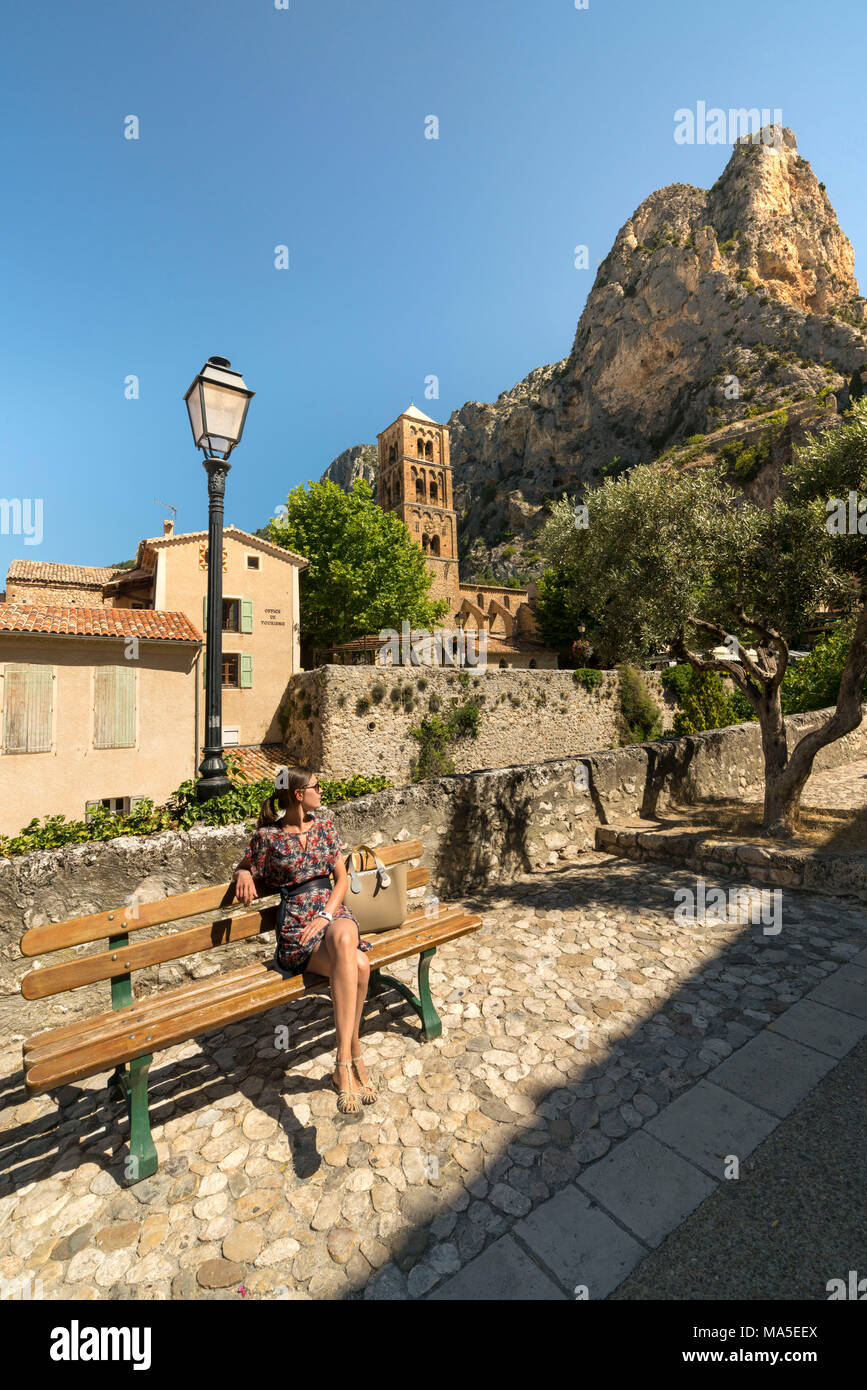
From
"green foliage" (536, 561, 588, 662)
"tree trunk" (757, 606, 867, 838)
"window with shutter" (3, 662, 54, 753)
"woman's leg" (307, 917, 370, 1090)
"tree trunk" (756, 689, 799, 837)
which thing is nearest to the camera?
"woman's leg" (307, 917, 370, 1090)

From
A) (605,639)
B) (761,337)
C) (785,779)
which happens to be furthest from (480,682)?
(761,337)

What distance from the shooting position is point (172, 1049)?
3.75 meters

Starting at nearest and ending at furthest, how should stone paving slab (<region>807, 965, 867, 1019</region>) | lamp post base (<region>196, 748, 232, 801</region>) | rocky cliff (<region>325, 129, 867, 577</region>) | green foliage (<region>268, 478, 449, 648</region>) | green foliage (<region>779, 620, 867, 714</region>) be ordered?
stone paving slab (<region>807, 965, 867, 1019</region>) → lamp post base (<region>196, 748, 232, 801</region>) → green foliage (<region>779, 620, 867, 714</region>) → green foliage (<region>268, 478, 449, 648</region>) → rocky cliff (<region>325, 129, 867, 577</region>)

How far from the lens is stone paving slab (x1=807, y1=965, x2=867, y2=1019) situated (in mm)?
3834

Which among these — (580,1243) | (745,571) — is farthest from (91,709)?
(580,1243)

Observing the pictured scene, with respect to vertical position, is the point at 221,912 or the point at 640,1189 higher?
the point at 221,912

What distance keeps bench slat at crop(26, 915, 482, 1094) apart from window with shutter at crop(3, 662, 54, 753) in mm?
11353

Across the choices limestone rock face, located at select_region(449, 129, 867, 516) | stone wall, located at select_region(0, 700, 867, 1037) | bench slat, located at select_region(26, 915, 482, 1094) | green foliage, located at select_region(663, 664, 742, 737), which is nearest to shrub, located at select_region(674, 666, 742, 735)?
green foliage, located at select_region(663, 664, 742, 737)

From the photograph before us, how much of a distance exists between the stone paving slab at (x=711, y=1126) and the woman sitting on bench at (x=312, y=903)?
1.58m

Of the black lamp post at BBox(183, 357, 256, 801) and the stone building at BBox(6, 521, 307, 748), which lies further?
the stone building at BBox(6, 521, 307, 748)

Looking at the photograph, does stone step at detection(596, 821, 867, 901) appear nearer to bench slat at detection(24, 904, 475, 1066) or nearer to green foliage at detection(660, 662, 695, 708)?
bench slat at detection(24, 904, 475, 1066)

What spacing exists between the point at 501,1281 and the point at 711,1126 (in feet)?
4.51

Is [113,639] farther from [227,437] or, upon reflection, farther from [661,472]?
[661,472]

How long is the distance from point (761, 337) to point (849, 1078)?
7753cm
